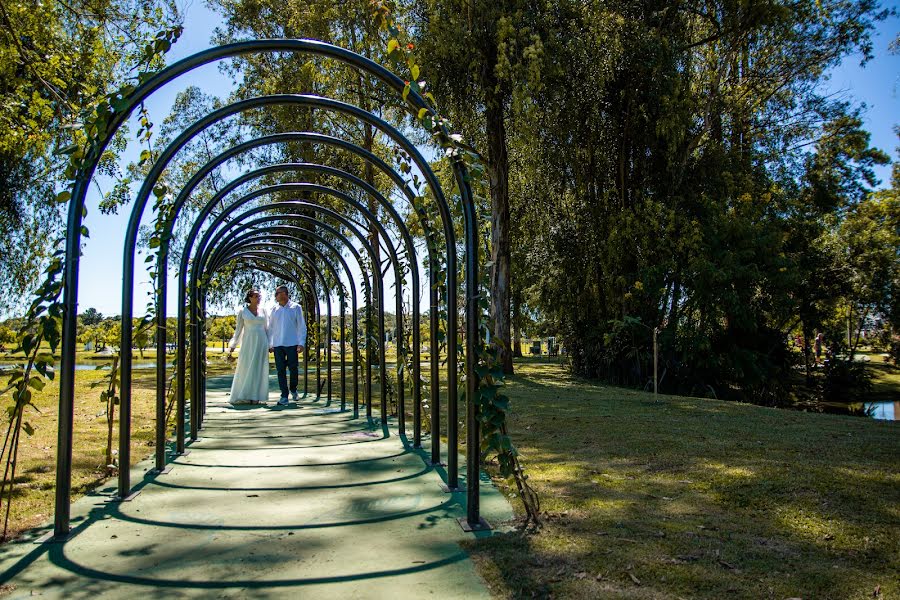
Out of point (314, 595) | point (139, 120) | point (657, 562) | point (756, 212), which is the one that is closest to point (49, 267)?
point (139, 120)

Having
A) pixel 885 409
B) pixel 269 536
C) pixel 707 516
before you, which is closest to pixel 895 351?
pixel 885 409

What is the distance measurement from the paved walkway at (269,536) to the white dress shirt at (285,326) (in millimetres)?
4470

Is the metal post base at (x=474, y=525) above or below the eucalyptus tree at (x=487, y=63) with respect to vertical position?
below

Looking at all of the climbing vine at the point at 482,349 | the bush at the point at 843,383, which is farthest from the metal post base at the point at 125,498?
the bush at the point at 843,383

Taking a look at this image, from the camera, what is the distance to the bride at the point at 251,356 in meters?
9.27

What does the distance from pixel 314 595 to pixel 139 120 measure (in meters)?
2.72

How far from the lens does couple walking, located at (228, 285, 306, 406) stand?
9.28 metres

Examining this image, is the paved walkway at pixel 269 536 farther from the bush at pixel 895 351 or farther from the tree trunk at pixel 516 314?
the tree trunk at pixel 516 314

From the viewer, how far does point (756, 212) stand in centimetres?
1468

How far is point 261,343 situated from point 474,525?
255 inches

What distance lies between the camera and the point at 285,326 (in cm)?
978

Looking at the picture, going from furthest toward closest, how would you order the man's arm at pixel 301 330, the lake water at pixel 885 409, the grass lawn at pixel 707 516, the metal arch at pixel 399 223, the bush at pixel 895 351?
the bush at pixel 895 351, the lake water at pixel 885 409, the man's arm at pixel 301 330, the metal arch at pixel 399 223, the grass lawn at pixel 707 516

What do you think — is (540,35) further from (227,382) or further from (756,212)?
(227,382)

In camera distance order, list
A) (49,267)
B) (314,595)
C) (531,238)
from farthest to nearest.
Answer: (531,238)
(49,267)
(314,595)
